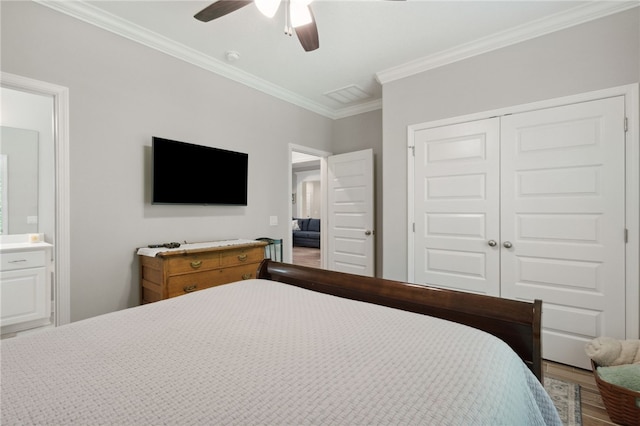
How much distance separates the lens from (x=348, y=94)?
388 cm

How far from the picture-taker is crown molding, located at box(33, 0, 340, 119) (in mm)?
2195

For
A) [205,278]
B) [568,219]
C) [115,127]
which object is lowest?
[205,278]

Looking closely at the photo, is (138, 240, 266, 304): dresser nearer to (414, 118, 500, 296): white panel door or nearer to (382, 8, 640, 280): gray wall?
(382, 8, 640, 280): gray wall

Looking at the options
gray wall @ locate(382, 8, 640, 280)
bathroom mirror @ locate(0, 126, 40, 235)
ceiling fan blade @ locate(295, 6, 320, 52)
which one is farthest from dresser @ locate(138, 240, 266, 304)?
bathroom mirror @ locate(0, 126, 40, 235)

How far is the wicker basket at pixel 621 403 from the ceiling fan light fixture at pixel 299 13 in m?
2.77

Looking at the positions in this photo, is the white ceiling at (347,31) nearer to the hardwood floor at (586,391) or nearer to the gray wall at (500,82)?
the gray wall at (500,82)

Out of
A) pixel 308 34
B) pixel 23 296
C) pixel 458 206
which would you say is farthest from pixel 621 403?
pixel 23 296

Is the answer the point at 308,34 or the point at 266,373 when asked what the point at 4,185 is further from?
the point at 266,373

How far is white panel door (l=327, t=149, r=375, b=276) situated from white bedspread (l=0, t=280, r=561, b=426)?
281 centimetres

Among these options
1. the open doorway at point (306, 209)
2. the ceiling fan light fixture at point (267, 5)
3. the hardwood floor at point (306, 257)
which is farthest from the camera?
the open doorway at point (306, 209)

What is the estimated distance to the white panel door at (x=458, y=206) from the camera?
270 centimetres

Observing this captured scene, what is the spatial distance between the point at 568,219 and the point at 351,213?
238cm

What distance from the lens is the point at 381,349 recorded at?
938 mm

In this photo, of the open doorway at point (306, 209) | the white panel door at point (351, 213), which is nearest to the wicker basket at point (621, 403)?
the white panel door at point (351, 213)
